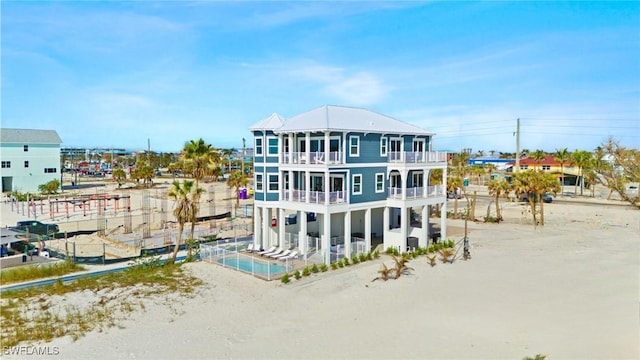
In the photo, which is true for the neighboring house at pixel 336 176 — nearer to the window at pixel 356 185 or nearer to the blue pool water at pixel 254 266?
the window at pixel 356 185

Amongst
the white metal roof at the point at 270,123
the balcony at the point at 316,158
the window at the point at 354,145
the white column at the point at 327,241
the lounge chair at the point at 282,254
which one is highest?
the white metal roof at the point at 270,123

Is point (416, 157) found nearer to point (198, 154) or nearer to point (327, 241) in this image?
point (327, 241)

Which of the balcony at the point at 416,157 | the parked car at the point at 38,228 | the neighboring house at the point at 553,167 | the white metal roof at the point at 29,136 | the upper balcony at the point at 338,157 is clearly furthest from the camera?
the neighboring house at the point at 553,167

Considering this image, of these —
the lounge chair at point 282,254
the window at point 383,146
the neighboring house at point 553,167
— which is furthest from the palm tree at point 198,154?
the neighboring house at point 553,167

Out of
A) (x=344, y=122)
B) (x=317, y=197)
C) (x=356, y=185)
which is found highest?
(x=344, y=122)

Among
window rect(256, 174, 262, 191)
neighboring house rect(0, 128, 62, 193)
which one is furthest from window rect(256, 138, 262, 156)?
neighboring house rect(0, 128, 62, 193)

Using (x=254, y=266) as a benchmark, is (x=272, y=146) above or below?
above

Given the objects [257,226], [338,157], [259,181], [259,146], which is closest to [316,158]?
[338,157]

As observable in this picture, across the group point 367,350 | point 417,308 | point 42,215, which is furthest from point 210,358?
point 42,215
